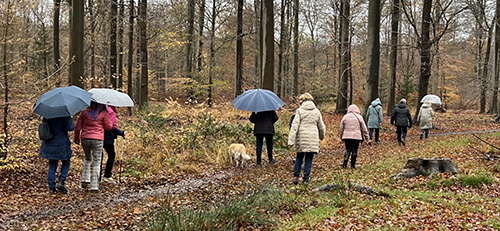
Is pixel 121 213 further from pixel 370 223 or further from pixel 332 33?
pixel 332 33

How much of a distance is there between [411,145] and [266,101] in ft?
22.1

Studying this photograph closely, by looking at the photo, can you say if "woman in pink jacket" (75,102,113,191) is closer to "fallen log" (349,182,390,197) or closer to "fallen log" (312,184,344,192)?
"fallen log" (312,184,344,192)

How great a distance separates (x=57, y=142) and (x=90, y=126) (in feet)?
2.13

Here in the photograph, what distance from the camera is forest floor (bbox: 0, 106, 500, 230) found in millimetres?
5098

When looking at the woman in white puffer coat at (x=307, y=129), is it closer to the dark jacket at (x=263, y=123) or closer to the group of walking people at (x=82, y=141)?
the dark jacket at (x=263, y=123)

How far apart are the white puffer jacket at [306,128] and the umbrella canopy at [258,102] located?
2042 millimetres

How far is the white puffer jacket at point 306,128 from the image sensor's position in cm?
711

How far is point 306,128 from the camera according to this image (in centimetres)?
720

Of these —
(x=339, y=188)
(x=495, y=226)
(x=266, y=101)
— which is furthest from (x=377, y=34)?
(x=495, y=226)

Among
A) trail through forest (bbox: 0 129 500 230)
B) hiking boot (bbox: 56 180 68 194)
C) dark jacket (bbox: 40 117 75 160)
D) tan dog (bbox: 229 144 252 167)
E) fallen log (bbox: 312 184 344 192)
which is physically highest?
dark jacket (bbox: 40 117 75 160)

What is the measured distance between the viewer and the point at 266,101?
935cm

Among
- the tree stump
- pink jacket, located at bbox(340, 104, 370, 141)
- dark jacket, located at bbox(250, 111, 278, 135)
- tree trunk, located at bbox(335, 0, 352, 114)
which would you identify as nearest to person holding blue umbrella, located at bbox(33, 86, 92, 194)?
dark jacket, located at bbox(250, 111, 278, 135)

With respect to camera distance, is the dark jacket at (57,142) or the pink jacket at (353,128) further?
the pink jacket at (353,128)

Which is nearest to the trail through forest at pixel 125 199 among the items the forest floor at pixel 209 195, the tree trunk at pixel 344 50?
the forest floor at pixel 209 195
